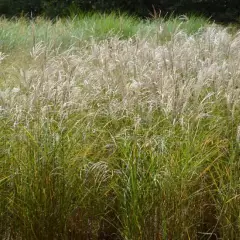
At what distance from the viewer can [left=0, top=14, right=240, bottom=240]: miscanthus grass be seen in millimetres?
3244

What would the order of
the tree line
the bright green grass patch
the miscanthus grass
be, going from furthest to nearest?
the tree line → the bright green grass patch → the miscanthus grass

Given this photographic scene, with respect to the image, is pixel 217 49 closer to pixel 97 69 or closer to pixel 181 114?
pixel 97 69

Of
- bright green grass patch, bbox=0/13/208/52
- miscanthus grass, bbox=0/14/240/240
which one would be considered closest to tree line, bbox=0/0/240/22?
bright green grass patch, bbox=0/13/208/52

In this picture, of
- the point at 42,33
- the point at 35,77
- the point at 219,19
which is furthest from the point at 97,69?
the point at 219,19

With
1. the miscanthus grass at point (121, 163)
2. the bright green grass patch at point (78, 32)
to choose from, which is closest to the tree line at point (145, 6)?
the bright green grass patch at point (78, 32)

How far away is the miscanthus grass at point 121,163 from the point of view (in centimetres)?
324

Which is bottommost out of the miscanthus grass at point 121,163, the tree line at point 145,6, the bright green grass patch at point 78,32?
the tree line at point 145,6

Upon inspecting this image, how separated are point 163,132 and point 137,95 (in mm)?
378

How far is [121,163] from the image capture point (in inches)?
139

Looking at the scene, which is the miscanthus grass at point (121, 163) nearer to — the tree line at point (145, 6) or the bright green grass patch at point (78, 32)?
the bright green grass patch at point (78, 32)

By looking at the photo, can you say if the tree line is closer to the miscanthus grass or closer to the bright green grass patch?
the bright green grass patch

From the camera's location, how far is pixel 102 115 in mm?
3982

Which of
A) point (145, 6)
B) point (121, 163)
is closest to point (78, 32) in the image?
point (121, 163)

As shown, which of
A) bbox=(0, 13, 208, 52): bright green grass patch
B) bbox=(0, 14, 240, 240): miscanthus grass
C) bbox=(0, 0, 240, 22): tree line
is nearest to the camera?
bbox=(0, 14, 240, 240): miscanthus grass
